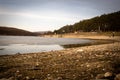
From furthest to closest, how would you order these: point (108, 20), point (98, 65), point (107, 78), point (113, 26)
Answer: point (108, 20) → point (113, 26) → point (98, 65) → point (107, 78)

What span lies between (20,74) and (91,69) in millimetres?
3741

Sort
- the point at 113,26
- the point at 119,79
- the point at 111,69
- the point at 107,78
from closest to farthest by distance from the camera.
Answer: the point at 119,79 < the point at 107,78 < the point at 111,69 < the point at 113,26

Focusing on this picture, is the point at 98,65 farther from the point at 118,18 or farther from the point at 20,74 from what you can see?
the point at 118,18

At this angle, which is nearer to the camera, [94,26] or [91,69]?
[91,69]

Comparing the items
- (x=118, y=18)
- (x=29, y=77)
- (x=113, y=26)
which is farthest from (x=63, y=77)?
(x=118, y=18)

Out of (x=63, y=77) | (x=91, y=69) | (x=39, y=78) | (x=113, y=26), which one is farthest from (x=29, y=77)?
(x=113, y=26)

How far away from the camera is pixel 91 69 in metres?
8.38

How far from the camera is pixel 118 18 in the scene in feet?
350

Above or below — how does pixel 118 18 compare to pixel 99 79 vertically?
above

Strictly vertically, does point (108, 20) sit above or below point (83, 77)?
above

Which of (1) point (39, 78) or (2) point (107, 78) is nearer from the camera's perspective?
(2) point (107, 78)

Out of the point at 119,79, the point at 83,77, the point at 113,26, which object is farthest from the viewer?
the point at 113,26

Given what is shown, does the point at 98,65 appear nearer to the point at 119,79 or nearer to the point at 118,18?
the point at 119,79

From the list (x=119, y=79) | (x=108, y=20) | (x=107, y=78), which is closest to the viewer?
(x=119, y=79)
